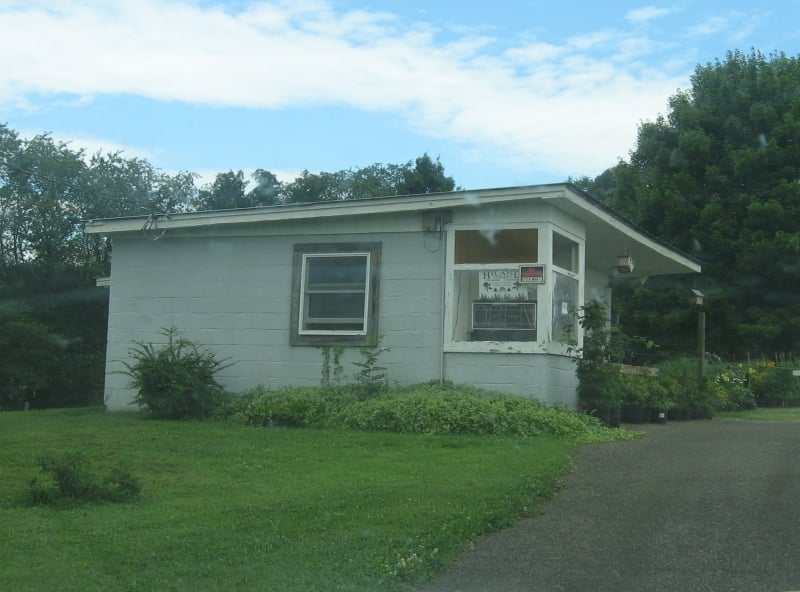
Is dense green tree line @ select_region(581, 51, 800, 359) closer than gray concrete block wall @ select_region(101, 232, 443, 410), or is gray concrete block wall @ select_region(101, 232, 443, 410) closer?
gray concrete block wall @ select_region(101, 232, 443, 410)

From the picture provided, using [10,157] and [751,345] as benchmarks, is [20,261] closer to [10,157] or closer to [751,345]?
[10,157]

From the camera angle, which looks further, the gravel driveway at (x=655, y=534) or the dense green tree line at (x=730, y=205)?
the dense green tree line at (x=730, y=205)

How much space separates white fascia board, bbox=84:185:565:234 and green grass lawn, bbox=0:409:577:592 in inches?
148

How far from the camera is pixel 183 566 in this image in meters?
6.02

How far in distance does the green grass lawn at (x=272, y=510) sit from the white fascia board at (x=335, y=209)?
3770 mm

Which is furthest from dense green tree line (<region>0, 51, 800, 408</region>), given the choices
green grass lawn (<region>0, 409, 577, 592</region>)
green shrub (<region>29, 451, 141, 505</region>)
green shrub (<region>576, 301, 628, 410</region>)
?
green shrub (<region>29, 451, 141, 505</region>)

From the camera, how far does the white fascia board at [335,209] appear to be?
44.5 ft

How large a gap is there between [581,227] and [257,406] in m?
5.87

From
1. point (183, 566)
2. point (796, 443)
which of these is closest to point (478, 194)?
point (796, 443)

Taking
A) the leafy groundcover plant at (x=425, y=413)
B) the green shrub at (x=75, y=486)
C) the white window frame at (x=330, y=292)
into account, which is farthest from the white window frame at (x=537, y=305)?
the green shrub at (x=75, y=486)

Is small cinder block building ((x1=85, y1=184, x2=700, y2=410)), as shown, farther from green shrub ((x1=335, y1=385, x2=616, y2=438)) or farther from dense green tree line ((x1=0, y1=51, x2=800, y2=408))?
dense green tree line ((x1=0, y1=51, x2=800, y2=408))

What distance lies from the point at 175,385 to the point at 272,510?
6753mm

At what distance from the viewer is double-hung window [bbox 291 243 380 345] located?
1454 cm

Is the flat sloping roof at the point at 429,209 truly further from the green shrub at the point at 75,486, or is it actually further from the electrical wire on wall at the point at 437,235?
the green shrub at the point at 75,486
